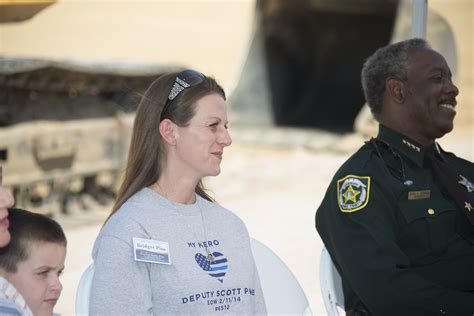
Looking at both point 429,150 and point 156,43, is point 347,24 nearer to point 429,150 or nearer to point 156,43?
point 156,43

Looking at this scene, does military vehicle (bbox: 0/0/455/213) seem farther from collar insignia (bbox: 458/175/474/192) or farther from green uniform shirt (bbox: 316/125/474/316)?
green uniform shirt (bbox: 316/125/474/316)

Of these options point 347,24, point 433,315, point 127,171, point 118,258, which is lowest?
point 433,315

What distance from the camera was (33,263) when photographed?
2547mm

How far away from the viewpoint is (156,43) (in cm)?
2645

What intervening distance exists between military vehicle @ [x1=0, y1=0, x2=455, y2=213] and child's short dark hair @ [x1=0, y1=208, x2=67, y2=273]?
3.88 m

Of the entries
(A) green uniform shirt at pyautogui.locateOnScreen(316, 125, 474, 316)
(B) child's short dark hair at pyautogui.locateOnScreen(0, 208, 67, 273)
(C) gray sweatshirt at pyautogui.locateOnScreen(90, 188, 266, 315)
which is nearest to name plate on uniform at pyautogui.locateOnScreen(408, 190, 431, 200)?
(A) green uniform shirt at pyautogui.locateOnScreen(316, 125, 474, 316)

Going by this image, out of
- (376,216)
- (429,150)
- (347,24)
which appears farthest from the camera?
(347,24)

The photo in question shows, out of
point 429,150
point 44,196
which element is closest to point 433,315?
point 429,150

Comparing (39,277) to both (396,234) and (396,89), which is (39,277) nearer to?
(396,234)

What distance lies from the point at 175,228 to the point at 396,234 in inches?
36.5

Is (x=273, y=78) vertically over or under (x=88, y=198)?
over

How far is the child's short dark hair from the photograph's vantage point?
254 centimetres

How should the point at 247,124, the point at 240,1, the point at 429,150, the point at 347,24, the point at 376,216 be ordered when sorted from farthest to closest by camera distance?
the point at 240,1
the point at 347,24
the point at 247,124
the point at 429,150
the point at 376,216

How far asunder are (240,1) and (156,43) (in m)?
5.95
